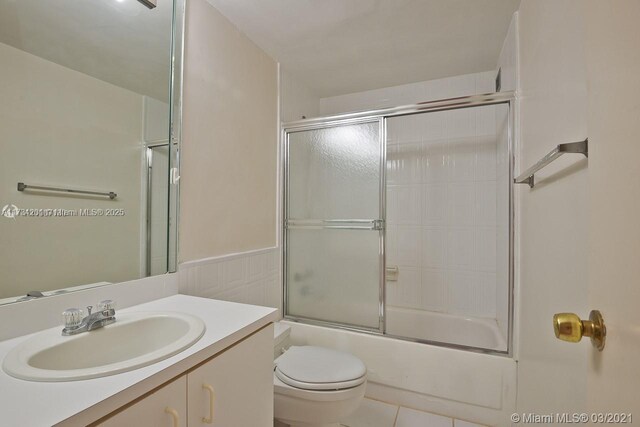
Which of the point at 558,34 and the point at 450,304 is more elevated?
the point at 558,34

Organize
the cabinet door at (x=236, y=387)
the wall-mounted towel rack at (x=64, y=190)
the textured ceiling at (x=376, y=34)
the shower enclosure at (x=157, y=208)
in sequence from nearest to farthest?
the cabinet door at (x=236, y=387), the wall-mounted towel rack at (x=64, y=190), the shower enclosure at (x=157, y=208), the textured ceiling at (x=376, y=34)

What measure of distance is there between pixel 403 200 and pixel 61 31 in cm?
230

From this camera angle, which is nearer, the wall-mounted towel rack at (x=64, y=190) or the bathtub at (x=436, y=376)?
the wall-mounted towel rack at (x=64, y=190)

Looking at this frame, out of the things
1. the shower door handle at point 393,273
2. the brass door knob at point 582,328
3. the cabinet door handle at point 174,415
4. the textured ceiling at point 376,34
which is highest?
the textured ceiling at point 376,34

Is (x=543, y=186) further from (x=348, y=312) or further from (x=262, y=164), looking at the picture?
(x=262, y=164)

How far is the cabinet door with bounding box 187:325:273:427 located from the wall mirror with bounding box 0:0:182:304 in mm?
575

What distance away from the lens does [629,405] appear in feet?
1.20

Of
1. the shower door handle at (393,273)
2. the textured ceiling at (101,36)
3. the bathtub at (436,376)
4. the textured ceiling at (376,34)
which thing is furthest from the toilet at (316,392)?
the textured ceiling at (376,34)

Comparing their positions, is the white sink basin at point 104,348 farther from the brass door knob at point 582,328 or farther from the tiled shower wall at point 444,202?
the tiled shower wall at point 444,202

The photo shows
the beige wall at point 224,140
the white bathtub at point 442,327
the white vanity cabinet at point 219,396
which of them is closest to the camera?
the white vanity cabinet at point 219,396

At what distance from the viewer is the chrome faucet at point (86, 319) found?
83cm

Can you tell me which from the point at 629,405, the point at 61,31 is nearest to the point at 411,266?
the point at 629,405

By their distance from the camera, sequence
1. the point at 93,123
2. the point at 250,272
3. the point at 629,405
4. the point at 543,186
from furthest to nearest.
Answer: the point at 250,272, the point at 543,186, the point at 93,123, the point at 629,405

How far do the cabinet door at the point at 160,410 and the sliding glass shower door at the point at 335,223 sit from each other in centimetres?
142
